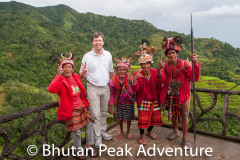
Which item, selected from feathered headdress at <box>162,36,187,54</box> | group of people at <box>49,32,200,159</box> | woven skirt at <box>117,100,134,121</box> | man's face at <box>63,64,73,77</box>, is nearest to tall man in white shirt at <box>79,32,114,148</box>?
group of people at <box>49,32,200,159</box>

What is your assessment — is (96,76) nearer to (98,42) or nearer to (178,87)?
(98,42)

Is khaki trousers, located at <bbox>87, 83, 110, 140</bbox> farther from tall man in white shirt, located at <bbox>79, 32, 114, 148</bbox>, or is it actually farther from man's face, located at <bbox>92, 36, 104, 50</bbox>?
man's face, located at <bbox>92, 36, 104, 50</bbox>

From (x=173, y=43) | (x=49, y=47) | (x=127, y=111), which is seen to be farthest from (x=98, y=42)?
(x=49, y=47)

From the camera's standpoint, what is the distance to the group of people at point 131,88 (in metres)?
2.62

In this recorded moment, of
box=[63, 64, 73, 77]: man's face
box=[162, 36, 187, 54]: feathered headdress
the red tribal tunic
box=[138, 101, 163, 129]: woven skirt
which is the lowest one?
box=[138, 101, 163, 129]: woven skirt

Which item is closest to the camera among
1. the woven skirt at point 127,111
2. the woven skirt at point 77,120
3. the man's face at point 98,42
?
the woven skirt at point 77,120

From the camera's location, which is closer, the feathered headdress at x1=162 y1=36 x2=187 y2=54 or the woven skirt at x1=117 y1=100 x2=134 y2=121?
the feathered headdress at x1=162 y1=36 x2=187 y2=54

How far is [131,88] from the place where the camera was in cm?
293

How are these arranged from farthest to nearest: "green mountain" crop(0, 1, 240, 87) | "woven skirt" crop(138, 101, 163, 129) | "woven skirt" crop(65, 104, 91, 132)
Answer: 1. "green mountain" crop(0, 1, 240, 87)
2. "woven skirt" crop(138, 101, 163, 129)
3. "woven skirt" crop(65, 104, 91, 132)

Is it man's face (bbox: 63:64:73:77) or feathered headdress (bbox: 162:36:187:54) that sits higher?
feathered headdress (bbox: 162:36:187:54)

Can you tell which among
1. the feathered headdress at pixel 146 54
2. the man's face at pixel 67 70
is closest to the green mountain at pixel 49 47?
the man's face at pixel 67 70

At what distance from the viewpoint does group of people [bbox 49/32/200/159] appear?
8.58 ft

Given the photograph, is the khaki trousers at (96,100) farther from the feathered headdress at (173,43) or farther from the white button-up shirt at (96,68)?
the feathered headdress at (173,43)

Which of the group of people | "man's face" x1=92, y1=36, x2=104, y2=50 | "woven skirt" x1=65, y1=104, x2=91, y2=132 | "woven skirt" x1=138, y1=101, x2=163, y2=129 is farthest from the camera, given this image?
"woven skirt" x1=138, y1=101, x2=163, y2=129
